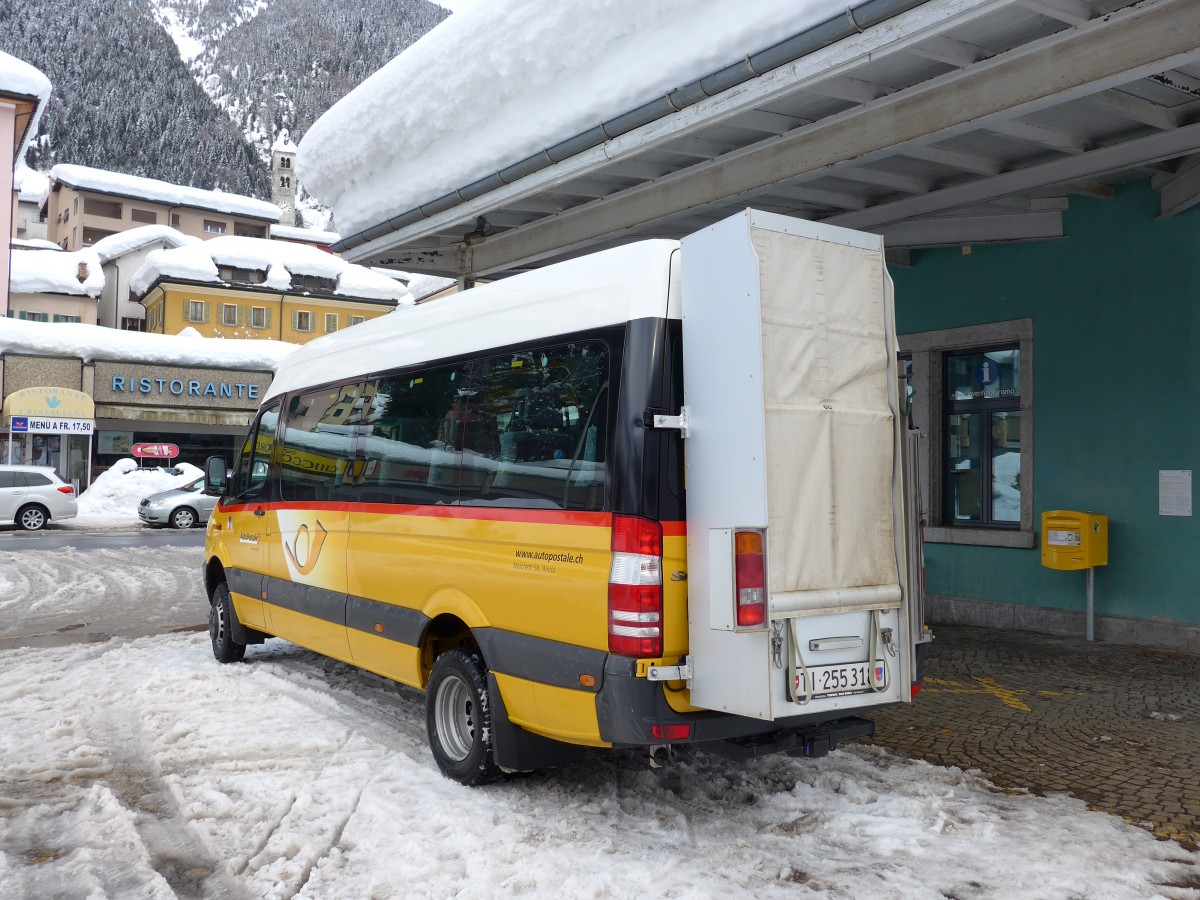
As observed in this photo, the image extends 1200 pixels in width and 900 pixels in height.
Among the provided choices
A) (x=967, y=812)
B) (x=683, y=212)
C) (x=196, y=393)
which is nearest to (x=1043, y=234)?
(x=683, y=212)

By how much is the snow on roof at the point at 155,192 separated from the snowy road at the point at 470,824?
247 ft

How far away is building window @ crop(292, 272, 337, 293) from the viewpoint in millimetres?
57219

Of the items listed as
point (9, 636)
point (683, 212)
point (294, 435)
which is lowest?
point (9, 636)

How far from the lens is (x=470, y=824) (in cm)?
471

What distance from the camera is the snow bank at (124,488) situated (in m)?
29.4

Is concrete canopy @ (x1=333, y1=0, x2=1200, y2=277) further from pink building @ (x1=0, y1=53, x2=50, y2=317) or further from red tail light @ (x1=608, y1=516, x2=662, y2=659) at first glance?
pink building @ (x1=0, y1=53, x2=50, y2=317)

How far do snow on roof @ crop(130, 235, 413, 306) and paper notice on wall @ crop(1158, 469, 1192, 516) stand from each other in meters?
47.8

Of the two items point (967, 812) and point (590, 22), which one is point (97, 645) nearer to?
point (590, 22)

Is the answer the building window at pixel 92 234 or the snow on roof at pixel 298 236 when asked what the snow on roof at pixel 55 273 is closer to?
the building window at pixel 92 234

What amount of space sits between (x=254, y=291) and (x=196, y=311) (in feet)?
10.7

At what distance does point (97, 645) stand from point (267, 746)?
14.5ft

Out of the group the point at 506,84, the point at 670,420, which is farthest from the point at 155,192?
the point at 670,420

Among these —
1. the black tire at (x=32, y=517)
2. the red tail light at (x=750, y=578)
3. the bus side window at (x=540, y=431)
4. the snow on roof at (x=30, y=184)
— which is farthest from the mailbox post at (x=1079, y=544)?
the snow on roof at (x=30, y=184)

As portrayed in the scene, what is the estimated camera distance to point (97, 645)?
9562 mm
